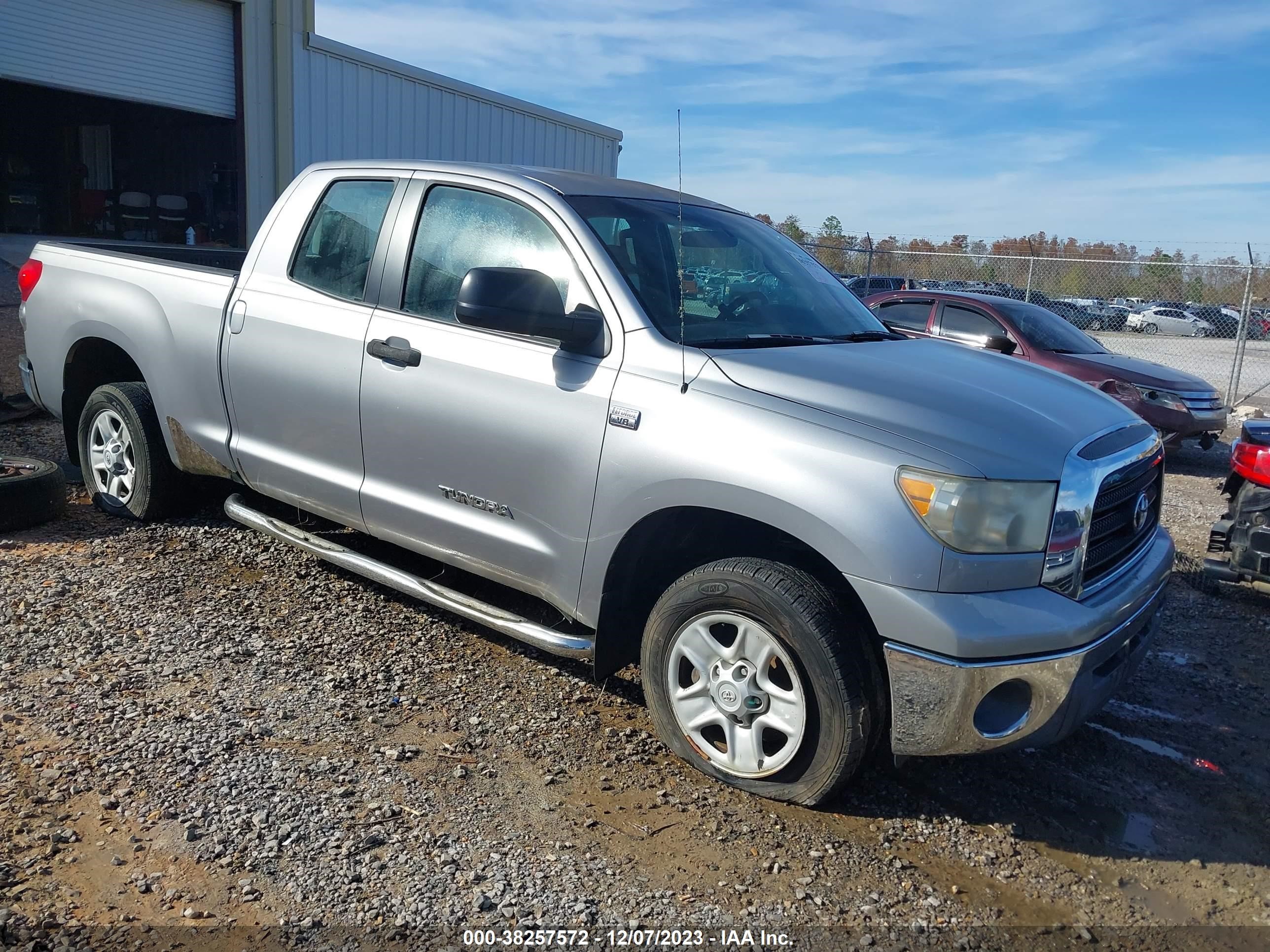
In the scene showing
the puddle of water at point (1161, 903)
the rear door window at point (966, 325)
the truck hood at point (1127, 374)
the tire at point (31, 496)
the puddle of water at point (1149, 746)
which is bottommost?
the puddle of water at point (1161, 903)

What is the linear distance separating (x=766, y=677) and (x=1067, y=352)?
27.5 feet

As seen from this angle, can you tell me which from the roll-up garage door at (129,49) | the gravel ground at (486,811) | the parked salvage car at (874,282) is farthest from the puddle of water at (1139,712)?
the roll-up garage door at (129,49)

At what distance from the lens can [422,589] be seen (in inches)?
158

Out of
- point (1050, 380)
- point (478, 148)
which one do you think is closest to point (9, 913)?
point (1050, 380)

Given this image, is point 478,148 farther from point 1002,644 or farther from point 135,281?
point 1002,644

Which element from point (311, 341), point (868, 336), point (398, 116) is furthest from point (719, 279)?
point (398, 116)

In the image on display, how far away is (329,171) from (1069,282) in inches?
1083

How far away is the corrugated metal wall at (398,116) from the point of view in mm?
17266

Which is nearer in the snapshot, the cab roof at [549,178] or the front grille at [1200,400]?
the cab roof at [549,178]

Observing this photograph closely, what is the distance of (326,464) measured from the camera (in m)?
4.34

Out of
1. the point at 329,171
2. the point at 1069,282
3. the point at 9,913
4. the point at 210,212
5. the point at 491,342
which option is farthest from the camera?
the point at 1069,282

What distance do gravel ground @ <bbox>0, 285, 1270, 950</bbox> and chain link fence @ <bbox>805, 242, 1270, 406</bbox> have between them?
13825 mm

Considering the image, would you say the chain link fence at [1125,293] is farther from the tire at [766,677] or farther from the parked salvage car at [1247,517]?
the tire at [766,677]

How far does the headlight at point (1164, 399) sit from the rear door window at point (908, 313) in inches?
84.5
